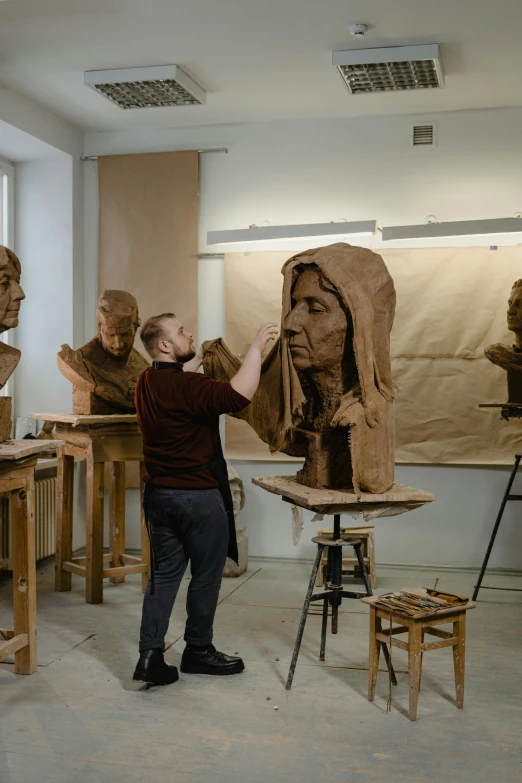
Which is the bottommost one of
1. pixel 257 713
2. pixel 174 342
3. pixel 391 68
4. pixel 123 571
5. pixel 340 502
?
pixel 257 713

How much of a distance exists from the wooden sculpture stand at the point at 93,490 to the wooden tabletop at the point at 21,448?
116cm

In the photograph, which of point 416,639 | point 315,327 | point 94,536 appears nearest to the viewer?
point 416,639

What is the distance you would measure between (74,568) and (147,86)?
3.16 m

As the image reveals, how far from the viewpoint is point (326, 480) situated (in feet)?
12.7

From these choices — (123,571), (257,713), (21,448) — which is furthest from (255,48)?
(257,713)

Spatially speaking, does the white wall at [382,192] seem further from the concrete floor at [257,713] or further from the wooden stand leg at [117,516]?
the concrete floor at [257,713]

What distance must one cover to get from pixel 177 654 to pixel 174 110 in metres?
3.80

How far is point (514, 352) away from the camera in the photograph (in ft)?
17.9

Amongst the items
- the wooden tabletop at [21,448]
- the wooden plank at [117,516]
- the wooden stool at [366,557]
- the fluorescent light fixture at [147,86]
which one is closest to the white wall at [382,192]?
the wooden stool at [366,557]

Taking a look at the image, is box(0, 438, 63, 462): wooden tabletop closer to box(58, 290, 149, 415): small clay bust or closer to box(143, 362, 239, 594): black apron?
box(143, 362, 239, 594): black apron

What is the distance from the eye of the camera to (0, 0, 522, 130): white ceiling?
14.7ft

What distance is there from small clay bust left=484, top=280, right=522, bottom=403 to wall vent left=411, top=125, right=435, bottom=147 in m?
1.33

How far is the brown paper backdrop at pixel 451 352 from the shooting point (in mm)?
5910

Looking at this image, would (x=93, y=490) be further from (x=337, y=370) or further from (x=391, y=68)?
(x=391, y=68)
